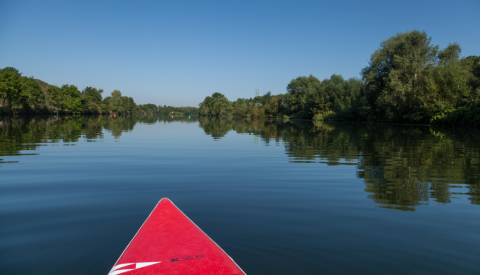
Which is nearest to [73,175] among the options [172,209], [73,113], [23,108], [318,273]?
[172,209]

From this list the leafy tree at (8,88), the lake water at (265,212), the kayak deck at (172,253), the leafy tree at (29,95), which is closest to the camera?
the kayak deck at (172,253)

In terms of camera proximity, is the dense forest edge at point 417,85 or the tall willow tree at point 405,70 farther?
the tall willow tree at point 405,70

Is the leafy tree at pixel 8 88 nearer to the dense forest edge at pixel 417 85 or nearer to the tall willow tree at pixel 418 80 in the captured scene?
the dense forest edge at pixel 417 85

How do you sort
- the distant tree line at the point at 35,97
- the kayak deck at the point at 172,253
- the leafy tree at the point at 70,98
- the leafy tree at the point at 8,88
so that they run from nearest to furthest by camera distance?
1. the kayak deck at the point at 172,253
2. the leafy tree at the point at 8,88
3. the distant tree line at the point at 35,97
4. the leafy tree at the point at 70,98

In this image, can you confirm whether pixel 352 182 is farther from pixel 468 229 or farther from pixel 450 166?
pixel 450 166

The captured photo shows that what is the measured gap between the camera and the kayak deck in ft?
7.82

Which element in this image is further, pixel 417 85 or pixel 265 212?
pixel 417 85

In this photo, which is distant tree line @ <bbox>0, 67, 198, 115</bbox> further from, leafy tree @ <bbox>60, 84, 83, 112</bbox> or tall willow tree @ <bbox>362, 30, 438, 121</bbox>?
tall willow tree @ <bbox>362, 30, 438, 121</bbox>

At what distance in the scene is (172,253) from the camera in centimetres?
264

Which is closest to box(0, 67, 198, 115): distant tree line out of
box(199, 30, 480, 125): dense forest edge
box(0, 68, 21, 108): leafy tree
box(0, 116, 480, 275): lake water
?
box(0, 68, 21, 108): leafy tree

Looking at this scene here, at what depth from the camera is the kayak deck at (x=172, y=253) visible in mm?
2384

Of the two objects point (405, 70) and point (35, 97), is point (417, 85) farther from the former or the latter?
point (35, 97)

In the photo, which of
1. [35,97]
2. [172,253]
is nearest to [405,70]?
[172,253]

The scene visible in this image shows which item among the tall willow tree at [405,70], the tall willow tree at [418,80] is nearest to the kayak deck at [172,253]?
the tall willow tree at [418,80]
